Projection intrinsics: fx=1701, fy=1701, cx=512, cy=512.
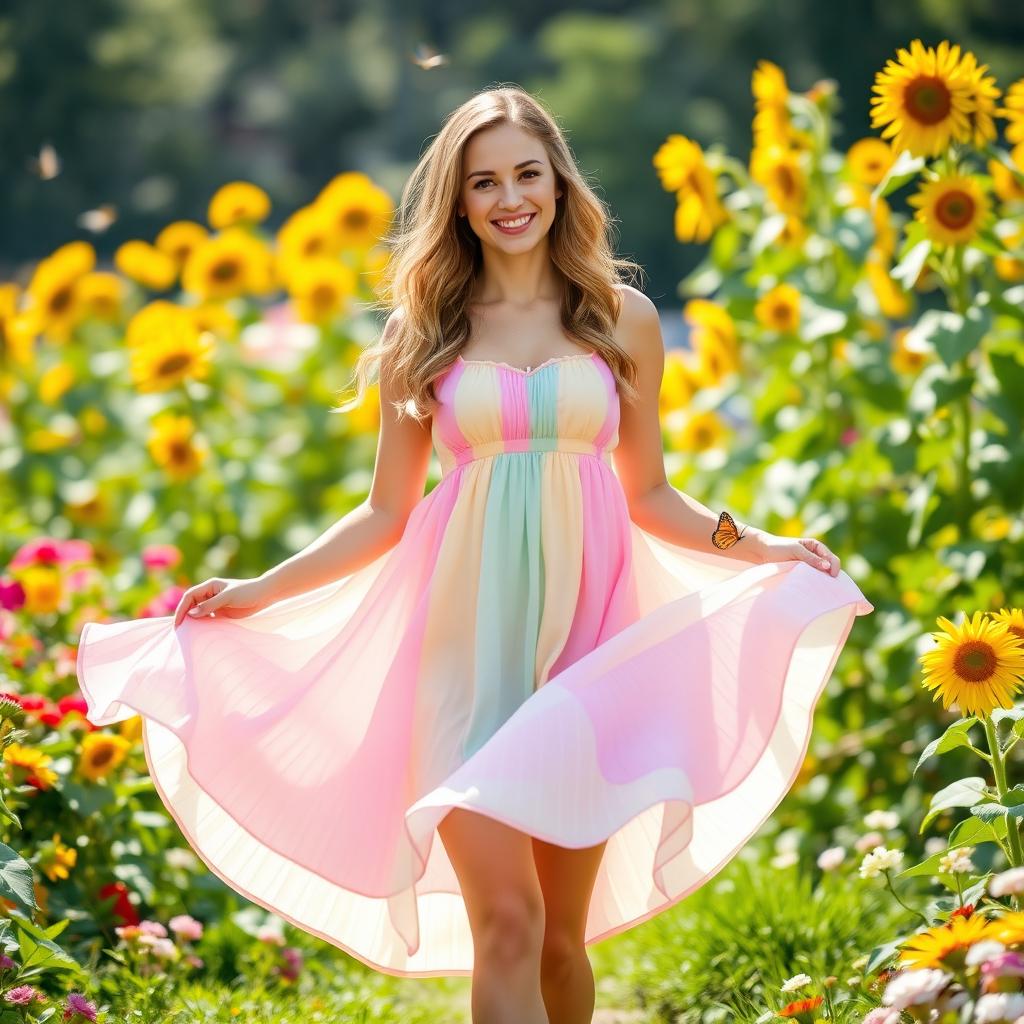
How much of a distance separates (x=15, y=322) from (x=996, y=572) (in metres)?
4.05

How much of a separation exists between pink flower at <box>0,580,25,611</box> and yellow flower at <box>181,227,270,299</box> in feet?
8.42

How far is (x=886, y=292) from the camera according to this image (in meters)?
4.91

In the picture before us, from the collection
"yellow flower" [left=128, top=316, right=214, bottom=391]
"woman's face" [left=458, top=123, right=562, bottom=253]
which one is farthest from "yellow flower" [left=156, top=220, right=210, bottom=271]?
"woman's face" [left=458, top=123, right=562, bottom=253]

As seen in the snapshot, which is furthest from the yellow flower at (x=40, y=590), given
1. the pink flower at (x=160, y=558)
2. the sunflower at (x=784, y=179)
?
the sunflower at (x=784, y=179)

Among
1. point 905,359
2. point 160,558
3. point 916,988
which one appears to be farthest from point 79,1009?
point 905,359

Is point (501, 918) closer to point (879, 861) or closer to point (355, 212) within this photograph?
point (879, 861)

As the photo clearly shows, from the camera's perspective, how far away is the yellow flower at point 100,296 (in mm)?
6543

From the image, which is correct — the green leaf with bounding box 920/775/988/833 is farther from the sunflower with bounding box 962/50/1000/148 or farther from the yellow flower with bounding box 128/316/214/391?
the yellow flower with bounding box 128/316/214/391

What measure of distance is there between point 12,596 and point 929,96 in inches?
89.9

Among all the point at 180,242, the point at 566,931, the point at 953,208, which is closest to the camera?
the point at 566,931

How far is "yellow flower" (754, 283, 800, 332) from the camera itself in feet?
15.1

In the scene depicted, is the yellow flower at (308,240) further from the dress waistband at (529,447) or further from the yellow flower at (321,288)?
the dress waistband at (529,447)

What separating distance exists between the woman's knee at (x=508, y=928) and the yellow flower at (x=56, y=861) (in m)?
0.98

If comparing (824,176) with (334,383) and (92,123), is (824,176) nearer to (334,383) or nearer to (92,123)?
(334,383)
